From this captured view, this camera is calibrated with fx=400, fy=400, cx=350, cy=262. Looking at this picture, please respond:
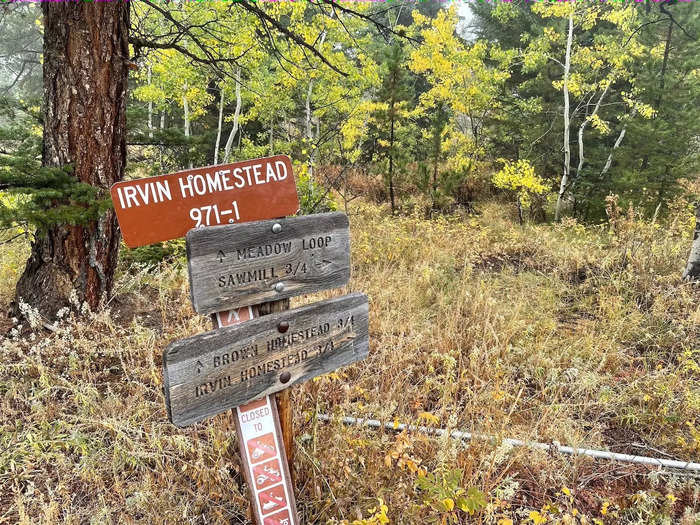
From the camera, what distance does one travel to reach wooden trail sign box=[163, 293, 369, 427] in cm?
138

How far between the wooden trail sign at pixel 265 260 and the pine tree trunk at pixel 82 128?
190cm

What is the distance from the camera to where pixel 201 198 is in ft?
4.83

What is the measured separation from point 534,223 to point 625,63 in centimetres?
453

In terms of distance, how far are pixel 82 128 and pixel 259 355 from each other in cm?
253

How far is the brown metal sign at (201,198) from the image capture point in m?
1.38

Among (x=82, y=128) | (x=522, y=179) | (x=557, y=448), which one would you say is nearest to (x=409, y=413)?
(x=557, y=448)

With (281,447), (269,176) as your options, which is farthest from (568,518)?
(269,176)

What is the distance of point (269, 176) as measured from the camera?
1.57 metres

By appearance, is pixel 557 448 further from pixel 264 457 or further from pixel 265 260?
pixel 265 260

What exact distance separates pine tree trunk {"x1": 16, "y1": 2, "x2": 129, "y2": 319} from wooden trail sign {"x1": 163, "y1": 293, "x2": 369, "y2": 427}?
1942mm

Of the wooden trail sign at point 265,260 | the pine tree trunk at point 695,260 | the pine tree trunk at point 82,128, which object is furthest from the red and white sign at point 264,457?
the pine tree trunk at point 695,260

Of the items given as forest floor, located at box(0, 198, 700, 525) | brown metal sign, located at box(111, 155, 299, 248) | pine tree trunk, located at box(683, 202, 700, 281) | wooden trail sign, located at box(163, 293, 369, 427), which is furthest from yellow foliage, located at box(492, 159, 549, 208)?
brown metal sign, located at box(111, 155, 299, 248)

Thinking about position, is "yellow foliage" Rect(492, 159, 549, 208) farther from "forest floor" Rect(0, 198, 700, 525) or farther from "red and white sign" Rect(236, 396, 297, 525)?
"red and white sign" Rect(236, 396, 297, 525)

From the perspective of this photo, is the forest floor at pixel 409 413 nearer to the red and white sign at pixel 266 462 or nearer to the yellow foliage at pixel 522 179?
the red and white sign at pixel 266 462
